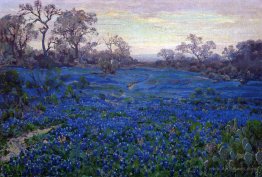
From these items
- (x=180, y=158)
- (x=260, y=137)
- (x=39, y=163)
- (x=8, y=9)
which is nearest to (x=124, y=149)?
(x=180, y=158)

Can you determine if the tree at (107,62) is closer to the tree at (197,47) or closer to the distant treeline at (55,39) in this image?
the distant treeline at (55,39)

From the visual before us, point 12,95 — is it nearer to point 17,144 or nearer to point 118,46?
point 17,144

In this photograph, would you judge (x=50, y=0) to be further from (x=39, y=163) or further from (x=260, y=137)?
(x=260, y=137)

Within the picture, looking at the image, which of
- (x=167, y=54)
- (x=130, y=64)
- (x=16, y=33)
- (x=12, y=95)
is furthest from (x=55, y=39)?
(x=167, y=54)

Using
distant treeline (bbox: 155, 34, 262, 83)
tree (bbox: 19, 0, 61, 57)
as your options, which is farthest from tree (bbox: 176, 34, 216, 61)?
tree (bbox: 19, 0, 61, 57)

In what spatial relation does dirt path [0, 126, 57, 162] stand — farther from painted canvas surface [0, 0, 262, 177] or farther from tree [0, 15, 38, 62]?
tree [0, 15, 38, 62]

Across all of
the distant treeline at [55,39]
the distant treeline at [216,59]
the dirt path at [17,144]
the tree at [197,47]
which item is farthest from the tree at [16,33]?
the tree at [197,47]
